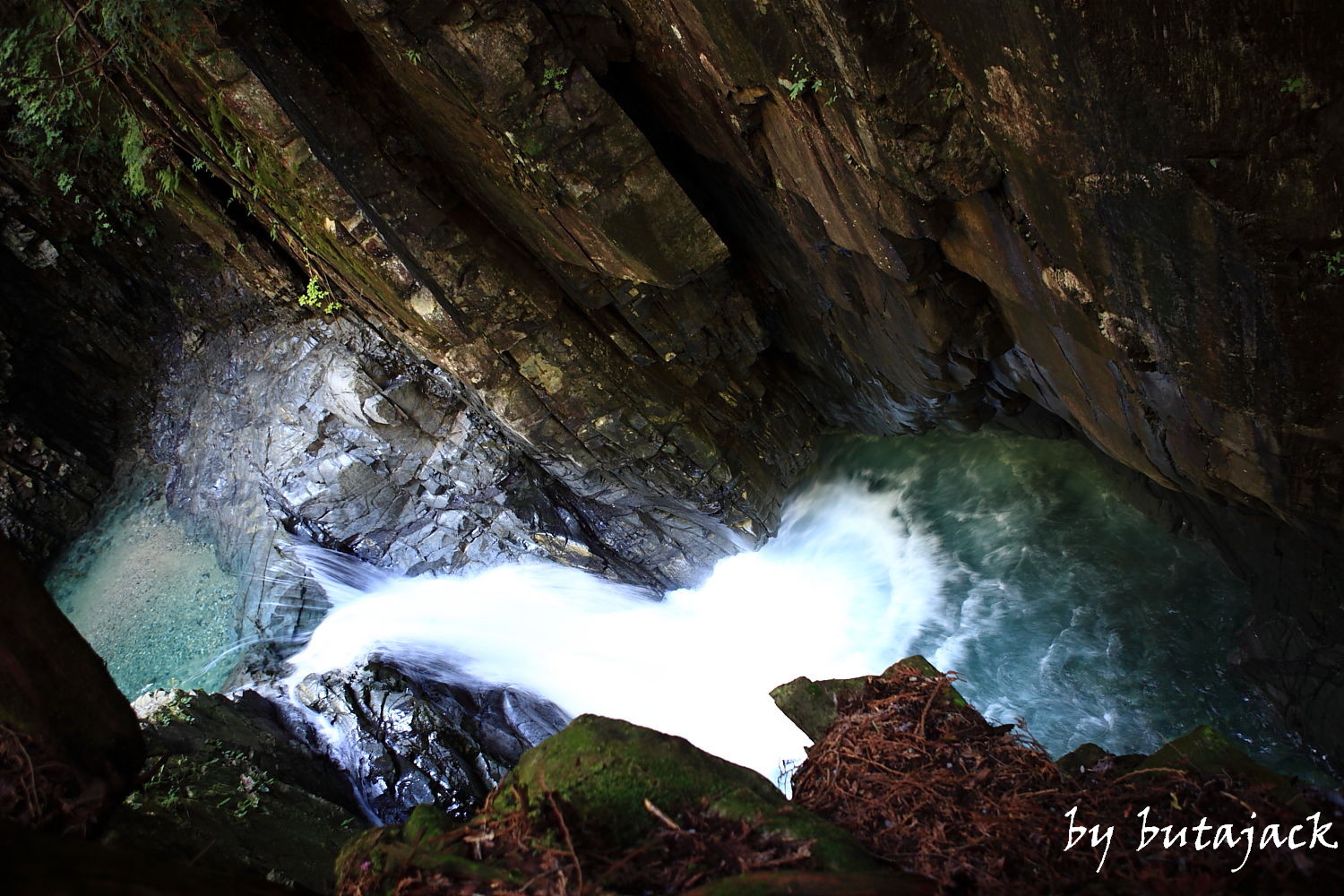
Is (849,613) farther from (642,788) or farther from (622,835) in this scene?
(622,835)

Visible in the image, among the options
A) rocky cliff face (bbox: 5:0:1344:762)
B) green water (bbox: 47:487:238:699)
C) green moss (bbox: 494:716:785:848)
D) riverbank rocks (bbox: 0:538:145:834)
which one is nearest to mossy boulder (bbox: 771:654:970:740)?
green moss (bbox: 494:716:785:848)

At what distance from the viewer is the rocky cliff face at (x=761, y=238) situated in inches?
132

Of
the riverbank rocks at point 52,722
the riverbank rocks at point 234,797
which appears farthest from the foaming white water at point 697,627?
the riverbank rocks at point 52,722

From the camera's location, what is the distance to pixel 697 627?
11.0 meters

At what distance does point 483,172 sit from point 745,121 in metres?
2.52

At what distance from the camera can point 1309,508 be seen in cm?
474

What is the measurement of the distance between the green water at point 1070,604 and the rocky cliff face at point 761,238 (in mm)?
640

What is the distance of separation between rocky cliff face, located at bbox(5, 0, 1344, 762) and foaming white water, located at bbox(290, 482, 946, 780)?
2.61 ft

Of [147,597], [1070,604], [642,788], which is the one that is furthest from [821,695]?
[147,597]

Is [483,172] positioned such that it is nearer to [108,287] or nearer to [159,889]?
[159,889]

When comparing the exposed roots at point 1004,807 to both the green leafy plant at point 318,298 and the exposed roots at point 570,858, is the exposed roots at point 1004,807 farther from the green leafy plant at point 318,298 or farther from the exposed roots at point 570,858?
the green leafy plant at point 318,298

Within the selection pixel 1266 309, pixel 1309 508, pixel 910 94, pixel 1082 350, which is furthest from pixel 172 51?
pixel 1309 508

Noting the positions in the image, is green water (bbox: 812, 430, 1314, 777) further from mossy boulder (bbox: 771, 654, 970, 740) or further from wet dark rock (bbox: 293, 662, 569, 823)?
wet dark rock (bbox: 293, 662, 569, 823)

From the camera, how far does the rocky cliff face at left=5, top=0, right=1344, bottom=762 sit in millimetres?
3355
